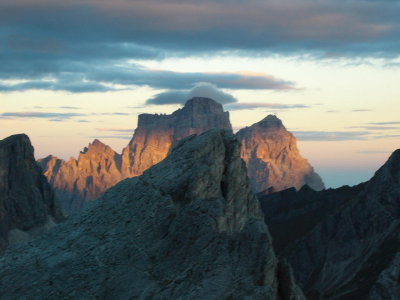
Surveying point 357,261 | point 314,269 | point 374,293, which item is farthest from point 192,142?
point 314,269

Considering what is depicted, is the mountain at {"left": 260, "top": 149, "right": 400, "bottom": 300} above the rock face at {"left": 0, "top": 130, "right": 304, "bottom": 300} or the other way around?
the other way around

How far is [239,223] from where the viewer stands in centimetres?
5081

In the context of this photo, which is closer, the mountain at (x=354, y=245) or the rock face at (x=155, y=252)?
the rock face at (x=155, y=252)

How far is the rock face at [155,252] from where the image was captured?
1303 inches

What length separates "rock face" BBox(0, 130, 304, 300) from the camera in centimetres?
3309

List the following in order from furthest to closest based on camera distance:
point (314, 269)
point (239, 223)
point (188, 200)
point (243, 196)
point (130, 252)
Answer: point (314, 269) < point (243, 196) < point (239, 223) < point (188, 200) < point (130, 252)

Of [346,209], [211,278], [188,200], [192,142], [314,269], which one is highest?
[192,142]

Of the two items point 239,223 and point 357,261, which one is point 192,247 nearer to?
point 239,223

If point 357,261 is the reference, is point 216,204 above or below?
above

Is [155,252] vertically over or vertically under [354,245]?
over

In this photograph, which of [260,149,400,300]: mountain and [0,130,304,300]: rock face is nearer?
[0,130,304,300]: rock face

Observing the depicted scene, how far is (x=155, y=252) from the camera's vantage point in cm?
3606

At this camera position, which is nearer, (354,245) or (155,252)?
(155,252)

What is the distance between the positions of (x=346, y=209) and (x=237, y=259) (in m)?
161
